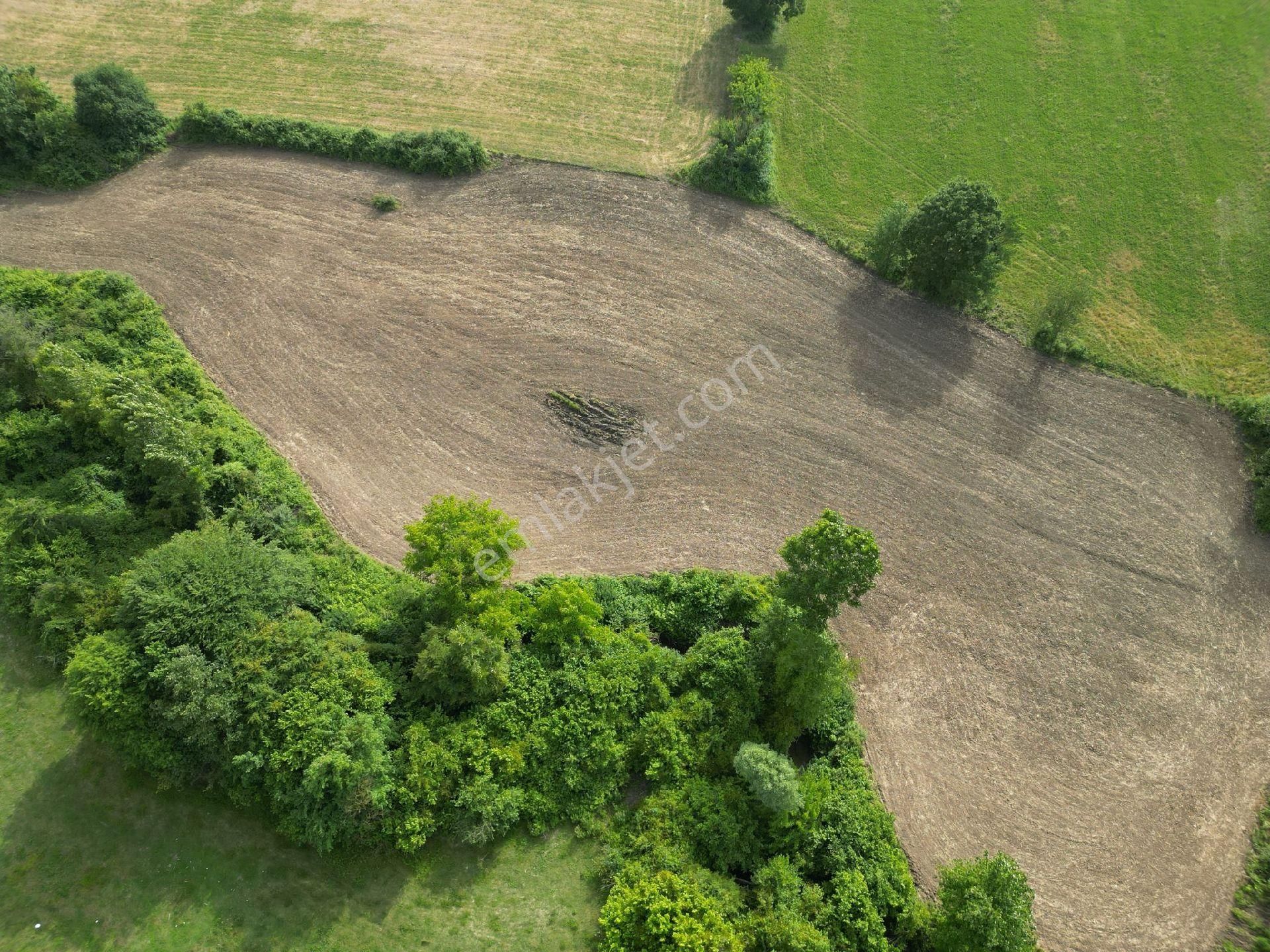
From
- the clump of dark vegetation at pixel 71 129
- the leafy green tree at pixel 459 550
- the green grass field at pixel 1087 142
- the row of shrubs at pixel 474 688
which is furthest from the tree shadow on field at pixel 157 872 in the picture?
the green grass field at pixel 1087 142

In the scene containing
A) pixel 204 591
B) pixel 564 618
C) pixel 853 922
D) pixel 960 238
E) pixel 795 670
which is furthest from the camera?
pixel 960 238

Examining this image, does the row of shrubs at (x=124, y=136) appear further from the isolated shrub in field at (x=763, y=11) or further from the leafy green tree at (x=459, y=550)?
the leafy green tree at (x=459, y=550)

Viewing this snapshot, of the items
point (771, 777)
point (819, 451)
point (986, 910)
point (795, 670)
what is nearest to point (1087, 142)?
point (819, 451)

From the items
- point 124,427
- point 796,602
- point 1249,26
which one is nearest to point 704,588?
point 796,602

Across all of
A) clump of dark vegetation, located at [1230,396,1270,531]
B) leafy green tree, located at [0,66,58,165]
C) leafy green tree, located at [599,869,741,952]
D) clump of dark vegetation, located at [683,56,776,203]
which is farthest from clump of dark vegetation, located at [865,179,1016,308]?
leafy green tree, located at [0,66,58,165]

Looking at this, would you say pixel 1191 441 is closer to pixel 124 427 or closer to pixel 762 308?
pixel 762 308

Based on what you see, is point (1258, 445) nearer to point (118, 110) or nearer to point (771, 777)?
point (771, 777)

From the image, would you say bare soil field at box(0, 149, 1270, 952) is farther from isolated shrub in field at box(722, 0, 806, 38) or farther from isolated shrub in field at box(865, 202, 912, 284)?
isolated shrub in field at box(722, 0, 806, 38)
